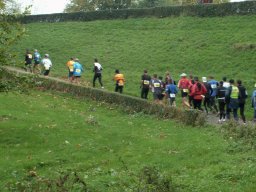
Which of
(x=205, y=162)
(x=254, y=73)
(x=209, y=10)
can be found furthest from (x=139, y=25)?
(x=205, y=162)

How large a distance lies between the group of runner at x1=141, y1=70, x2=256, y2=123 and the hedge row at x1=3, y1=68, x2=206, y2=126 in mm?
1451

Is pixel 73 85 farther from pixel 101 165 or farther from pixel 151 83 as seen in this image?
pixel 101 165

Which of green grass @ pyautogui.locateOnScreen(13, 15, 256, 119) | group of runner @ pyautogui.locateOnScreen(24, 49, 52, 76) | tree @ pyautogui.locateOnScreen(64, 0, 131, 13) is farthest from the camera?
tree @ pyautogui.locateOnScreen(64, 0, 131, 13)

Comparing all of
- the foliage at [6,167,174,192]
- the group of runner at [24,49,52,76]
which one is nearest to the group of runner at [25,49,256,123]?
the group of runner at [24,49,52,76]

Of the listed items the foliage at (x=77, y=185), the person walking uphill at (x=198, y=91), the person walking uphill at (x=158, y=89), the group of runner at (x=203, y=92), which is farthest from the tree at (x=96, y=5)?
the foliage at (x=77, y=185)

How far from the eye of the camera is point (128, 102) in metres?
24.2

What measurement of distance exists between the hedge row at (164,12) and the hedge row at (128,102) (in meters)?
19.9

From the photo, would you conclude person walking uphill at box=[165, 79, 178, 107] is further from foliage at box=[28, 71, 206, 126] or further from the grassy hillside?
the grassy hillside

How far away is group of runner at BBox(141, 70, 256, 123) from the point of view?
22.0 m

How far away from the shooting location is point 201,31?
4100cm

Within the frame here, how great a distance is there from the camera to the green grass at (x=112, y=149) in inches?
492

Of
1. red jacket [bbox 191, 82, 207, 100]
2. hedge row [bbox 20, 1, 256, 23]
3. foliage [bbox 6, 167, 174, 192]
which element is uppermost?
hedge row [bbox 20, 1, 256, 23]

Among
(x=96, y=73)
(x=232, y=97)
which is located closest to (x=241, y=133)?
(x=232, y=97)

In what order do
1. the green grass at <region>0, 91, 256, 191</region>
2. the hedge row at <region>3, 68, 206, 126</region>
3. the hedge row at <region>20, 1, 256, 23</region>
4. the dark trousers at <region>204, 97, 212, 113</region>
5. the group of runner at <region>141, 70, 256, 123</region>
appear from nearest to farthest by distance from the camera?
the green grass at <region>0, 91, 256, 191</region> → the hedge row at <region>3, 68, 206, 126</region> → the group of runner at <region>141, 70, 256, 123</region> → the dark trousers at <region>204, 97, 212, 113</region> → the hedge row at <region>20, 1, 256, 23</region>
